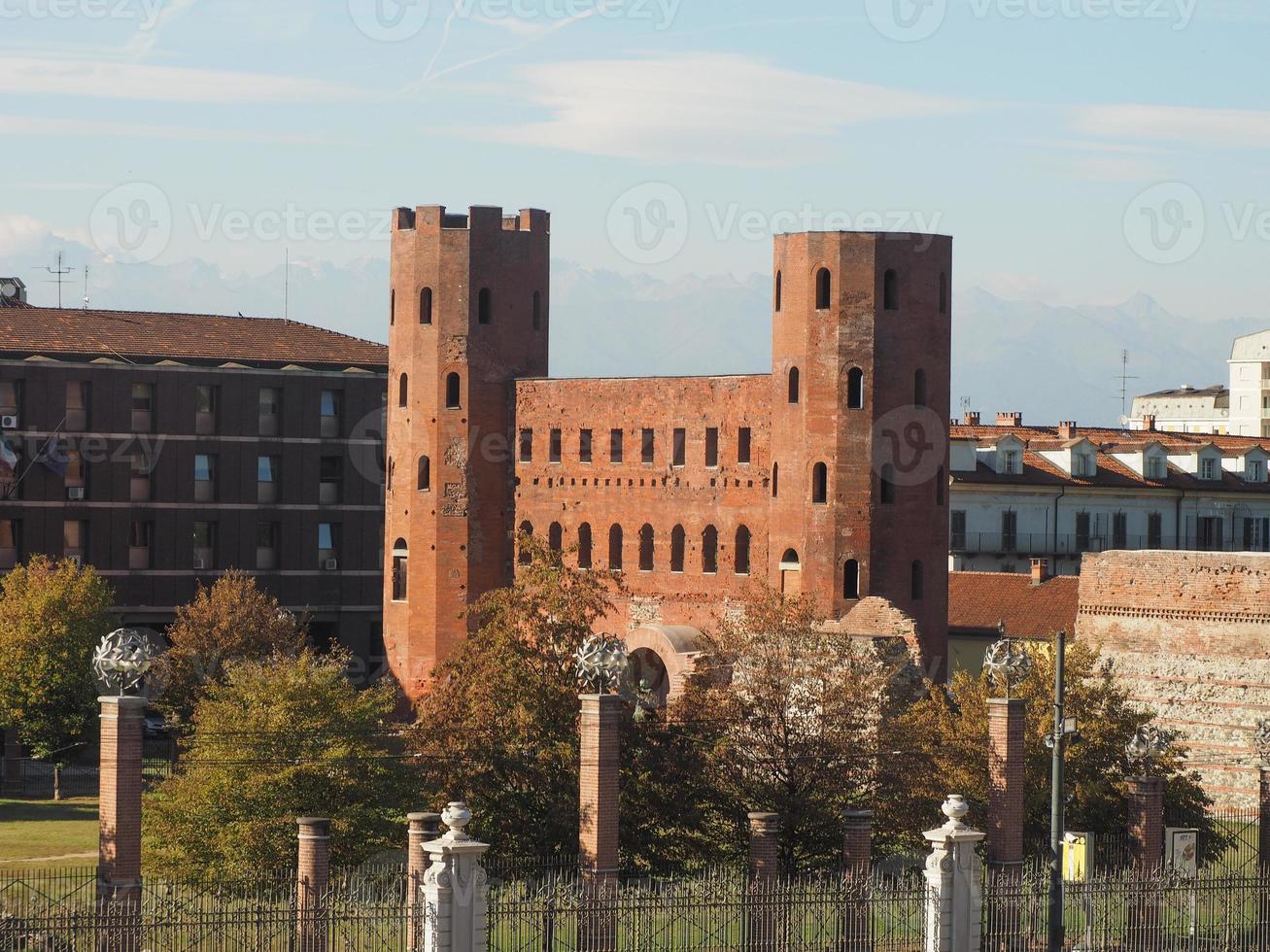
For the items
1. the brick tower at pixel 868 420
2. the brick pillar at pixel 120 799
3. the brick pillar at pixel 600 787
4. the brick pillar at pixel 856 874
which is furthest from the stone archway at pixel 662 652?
the brick pillar at pixel 120 799

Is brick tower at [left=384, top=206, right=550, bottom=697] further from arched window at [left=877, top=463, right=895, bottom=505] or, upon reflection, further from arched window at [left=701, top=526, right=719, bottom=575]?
arched window at [left=877, top=463, right=895, bottom=505]

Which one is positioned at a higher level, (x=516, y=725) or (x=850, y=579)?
(x=850, y=579)

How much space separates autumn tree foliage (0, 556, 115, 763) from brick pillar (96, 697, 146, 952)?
30.6m

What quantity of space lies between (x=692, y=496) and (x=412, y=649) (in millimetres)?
10526

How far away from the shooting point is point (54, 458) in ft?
271

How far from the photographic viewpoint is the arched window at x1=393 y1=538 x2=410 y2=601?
73812 mm

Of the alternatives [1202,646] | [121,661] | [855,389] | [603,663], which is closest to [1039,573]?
[855,389]

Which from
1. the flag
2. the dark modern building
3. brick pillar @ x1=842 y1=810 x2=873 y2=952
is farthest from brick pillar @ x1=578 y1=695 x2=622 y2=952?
the dark modern building

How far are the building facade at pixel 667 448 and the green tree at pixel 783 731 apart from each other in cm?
1330

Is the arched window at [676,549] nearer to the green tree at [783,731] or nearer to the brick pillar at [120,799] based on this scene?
the green tree at [783,731]

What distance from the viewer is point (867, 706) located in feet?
163

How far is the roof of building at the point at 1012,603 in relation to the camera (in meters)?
71.4

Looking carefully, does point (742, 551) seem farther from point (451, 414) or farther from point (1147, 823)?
point (1147, 823)

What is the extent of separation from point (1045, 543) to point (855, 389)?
2337cm
